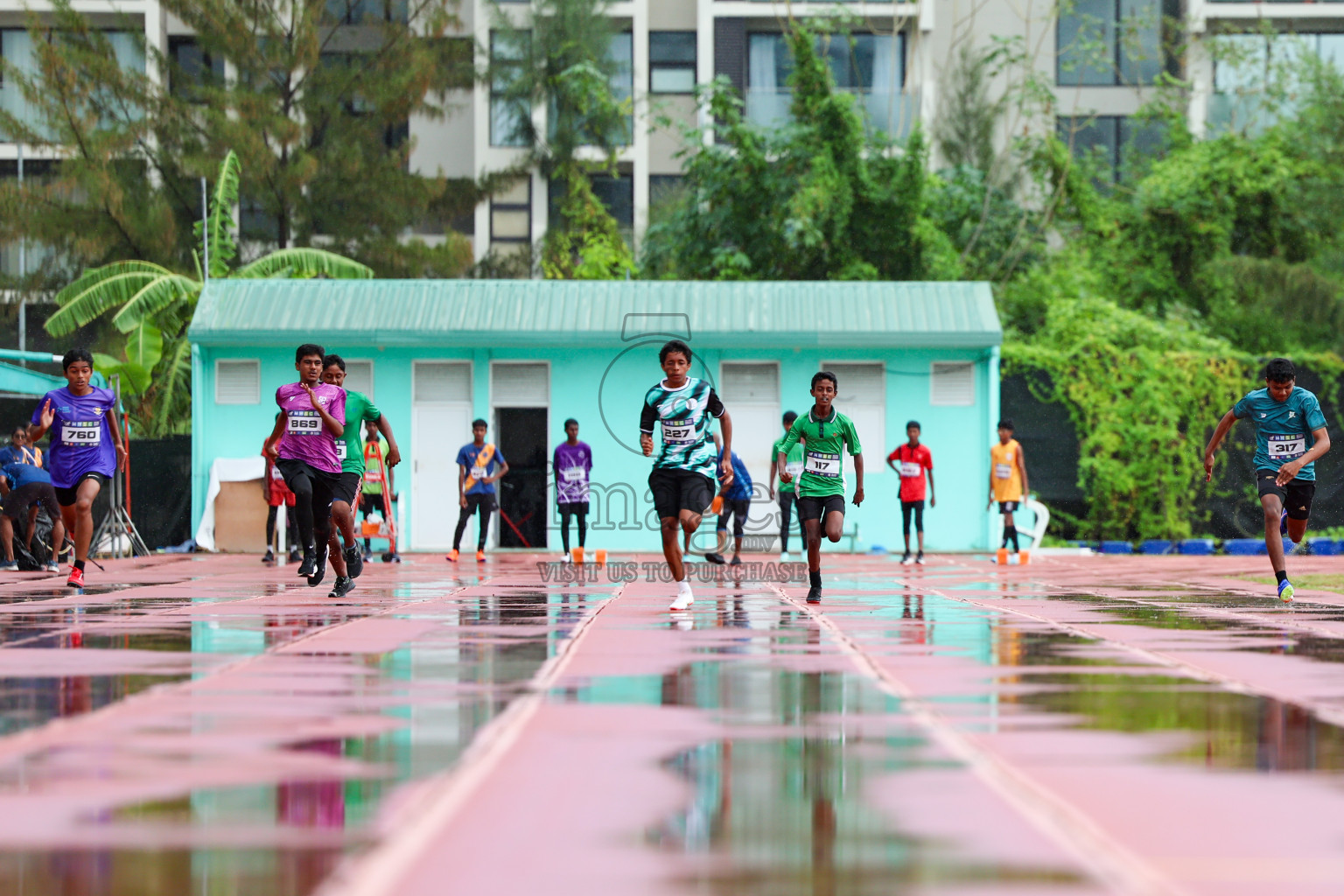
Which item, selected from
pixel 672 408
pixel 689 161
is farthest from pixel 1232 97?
pixel 672 408

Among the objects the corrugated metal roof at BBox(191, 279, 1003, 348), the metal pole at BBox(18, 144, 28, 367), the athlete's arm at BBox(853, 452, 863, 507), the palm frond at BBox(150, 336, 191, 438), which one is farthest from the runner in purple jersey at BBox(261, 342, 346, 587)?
the metal pole at BBox(18, 144, 28, 367)

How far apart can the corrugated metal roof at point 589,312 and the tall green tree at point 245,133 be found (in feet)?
40.6

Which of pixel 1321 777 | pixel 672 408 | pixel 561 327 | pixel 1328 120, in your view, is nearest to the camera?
pixel 1321 777

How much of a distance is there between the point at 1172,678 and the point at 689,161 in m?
27.4

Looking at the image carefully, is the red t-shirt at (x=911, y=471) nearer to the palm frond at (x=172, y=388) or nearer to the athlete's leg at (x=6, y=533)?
the athlete's leg at (x=6, y=533)

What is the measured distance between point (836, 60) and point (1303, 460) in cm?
3097

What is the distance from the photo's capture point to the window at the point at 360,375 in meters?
23.6

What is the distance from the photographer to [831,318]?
2325cm

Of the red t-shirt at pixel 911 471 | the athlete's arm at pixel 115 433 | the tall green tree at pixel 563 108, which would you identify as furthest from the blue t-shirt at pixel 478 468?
the tall green tree at pixel 563 108

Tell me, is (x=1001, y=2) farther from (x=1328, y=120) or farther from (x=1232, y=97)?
(x=1328, y=120)

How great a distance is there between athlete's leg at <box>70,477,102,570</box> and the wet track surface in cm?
268

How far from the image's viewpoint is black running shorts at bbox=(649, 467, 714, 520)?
36.4 ft

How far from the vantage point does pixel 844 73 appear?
4078 cm

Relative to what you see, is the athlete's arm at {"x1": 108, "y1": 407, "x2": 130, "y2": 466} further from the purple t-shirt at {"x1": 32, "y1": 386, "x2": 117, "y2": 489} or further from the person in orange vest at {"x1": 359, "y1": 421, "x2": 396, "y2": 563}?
the person in orange vest at {"x1": 359, "y1": 421, "x2": 396, "y2": 563}
